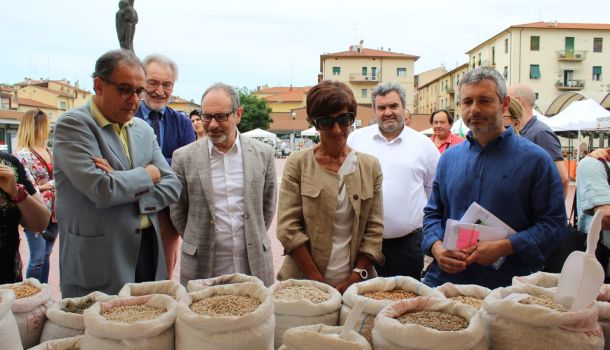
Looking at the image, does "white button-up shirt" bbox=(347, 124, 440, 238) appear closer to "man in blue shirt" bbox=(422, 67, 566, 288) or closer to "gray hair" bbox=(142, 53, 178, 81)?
"man in blue shirt" bbox=(422, 67, 566, 288)

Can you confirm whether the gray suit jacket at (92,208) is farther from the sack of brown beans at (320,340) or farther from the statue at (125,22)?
the statue at (125,22)

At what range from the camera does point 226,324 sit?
4.29 ft

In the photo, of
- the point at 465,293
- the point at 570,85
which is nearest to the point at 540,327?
the point at 465,293

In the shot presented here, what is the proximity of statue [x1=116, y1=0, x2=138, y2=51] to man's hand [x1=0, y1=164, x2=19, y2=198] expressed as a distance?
3.50 meters

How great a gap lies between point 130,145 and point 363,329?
1.65m

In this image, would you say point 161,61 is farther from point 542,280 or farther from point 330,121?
point 542,280

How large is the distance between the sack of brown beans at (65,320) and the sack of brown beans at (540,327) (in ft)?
4.13

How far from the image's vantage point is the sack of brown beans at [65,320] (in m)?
1.59

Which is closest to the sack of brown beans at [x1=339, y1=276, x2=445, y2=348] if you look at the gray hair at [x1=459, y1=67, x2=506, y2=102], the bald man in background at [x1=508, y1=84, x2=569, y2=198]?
the gray hair at [x1=459, y1=67, x2=506, y2=102]

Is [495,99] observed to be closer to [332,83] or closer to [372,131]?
[332,83]

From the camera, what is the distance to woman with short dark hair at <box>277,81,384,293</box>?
2465 mm

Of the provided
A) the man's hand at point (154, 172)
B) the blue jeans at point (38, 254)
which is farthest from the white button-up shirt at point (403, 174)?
the blue jeans at point (38, 254)

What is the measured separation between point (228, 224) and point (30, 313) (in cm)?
139

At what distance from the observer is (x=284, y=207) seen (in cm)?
255
